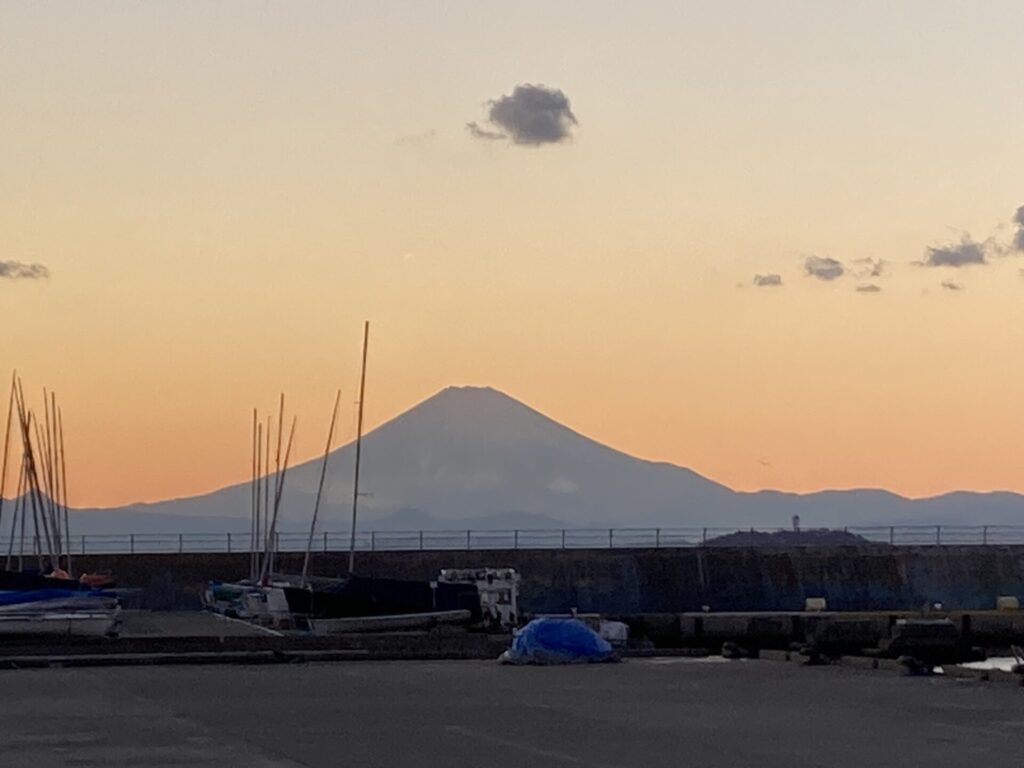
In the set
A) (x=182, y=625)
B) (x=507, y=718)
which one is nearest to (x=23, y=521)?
(x=182, y=625)

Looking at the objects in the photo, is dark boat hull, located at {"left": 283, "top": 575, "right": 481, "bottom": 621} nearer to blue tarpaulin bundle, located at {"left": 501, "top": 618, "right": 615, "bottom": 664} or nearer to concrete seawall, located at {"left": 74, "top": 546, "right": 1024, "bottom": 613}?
concrete seawall, located at {"left": 74, "top": 546, "right": 1024, "bottom": 613}

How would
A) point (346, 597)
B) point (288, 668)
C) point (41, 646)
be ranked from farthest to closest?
point (346, 597) < point (41, 646) < point (288, 668)

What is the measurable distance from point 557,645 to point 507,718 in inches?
392

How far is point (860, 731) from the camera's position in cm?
1952

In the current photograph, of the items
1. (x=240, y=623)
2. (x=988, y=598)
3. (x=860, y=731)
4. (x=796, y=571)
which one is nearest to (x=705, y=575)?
(x=796, y=571)

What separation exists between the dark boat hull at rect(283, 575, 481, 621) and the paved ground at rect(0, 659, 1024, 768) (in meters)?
13.0

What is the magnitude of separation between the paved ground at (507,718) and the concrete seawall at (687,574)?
81.6 feet

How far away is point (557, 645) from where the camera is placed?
31.0 m

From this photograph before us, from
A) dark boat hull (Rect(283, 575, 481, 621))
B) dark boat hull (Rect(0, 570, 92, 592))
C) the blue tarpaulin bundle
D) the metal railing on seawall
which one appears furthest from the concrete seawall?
the blue tarpaulin bundle

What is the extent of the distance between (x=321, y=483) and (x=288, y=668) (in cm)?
2618

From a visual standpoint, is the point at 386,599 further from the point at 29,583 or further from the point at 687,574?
the point at 687,574

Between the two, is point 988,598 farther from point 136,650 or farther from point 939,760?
point 939,760

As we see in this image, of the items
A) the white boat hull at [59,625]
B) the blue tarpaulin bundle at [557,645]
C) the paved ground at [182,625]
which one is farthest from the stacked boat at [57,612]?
the blue tarpaulin bundle at [557,645]

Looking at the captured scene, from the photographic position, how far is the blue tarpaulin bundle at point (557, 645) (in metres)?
30.8
